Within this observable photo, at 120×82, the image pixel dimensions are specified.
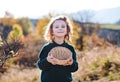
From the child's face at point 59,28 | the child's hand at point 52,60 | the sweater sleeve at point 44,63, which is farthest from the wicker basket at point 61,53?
the child's face at point 59,28

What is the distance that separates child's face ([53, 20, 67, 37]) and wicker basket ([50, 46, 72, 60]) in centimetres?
27

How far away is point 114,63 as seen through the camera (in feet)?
36.3

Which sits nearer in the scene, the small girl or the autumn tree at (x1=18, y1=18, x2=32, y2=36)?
the small girl

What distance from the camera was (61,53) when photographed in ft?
14.4

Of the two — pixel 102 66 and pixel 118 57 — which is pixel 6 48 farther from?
pixel 118 57

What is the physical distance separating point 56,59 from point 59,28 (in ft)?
1.43

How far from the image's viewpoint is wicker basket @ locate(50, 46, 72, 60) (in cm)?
438

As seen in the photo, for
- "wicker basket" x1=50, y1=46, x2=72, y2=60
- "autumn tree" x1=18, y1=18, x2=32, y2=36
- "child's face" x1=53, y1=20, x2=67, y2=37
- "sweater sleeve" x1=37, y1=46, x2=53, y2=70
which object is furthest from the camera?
"autumn tree" x1=18, y1=18, x2=32, y2=36

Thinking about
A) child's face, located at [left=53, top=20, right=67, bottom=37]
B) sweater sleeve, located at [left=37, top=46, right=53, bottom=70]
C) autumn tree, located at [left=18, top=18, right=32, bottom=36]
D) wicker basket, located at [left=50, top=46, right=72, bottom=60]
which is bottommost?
autumn tree, located at [left=18, top=18, right=32, bottom=36]

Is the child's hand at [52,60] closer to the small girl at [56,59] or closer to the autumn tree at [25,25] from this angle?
the small girl at [56,59]

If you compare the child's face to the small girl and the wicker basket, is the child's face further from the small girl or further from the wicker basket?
the wicker basket

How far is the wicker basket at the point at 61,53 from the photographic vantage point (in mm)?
4379

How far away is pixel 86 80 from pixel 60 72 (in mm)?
5717

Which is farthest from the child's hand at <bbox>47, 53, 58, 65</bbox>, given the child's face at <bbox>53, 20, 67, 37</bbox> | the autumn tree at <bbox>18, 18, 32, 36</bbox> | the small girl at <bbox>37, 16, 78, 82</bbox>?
the autumn tree at <bbox>18, 18, 32, 36</bbox>
